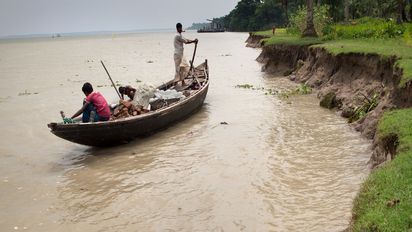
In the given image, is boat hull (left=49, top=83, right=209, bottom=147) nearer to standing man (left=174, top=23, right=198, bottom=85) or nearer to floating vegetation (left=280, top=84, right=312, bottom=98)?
standing man (left=174, top=23, right=198, bottom=85)

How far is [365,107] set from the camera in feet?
33.4

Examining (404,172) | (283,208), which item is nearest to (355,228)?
(404,172)

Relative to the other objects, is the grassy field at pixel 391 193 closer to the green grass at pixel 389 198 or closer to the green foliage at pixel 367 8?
the green grass at pixel 389 198

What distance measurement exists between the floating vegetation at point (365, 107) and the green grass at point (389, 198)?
403 cm

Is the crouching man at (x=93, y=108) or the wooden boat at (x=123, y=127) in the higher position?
the crouching man at (x=93, y=108)

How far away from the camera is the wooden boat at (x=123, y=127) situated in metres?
8.46

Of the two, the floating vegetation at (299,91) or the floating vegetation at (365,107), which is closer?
the floating vegetation at (365,107)

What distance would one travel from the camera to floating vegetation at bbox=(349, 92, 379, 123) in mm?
9885

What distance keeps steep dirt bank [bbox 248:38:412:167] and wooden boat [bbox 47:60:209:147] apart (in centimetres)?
455

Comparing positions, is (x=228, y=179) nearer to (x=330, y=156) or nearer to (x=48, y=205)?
(x=330, y=156)

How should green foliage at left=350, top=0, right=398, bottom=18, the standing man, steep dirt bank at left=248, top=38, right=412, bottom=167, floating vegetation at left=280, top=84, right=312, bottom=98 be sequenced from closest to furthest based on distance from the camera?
1. steep dirt bank at left=248, top=38, right=412, bottom=167
2. the standing man
3. floating vegetation at left=280, top=84, right=312, bottom=98
4. green foliage at left=350, top=0, right=398, bottom=18

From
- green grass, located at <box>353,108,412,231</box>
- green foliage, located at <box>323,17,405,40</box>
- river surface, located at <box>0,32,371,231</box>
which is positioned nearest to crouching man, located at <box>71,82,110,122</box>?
river surface, located at <box>0,32,371,231</box>

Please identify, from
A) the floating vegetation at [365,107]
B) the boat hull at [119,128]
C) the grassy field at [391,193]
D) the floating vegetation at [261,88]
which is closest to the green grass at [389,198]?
the grassy field at [391,193]

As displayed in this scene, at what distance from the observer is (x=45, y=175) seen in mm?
8148
